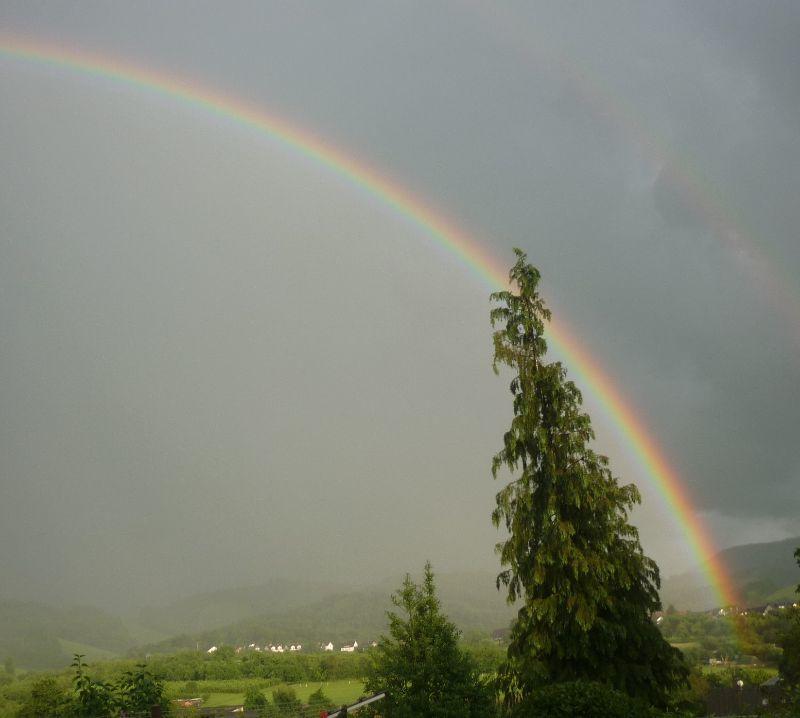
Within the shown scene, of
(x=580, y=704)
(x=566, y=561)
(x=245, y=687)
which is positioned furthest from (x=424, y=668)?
(x=245, y=687)

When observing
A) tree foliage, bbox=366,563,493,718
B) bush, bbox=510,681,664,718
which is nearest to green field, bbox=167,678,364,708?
tree foliage, bbox=366,563,493,718

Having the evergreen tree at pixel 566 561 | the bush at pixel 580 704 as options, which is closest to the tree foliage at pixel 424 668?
the evergreen tree at pixel 566 561

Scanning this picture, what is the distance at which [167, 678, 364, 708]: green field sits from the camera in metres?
106

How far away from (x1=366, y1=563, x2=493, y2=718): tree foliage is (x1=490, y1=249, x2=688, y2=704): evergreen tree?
3.66 feet

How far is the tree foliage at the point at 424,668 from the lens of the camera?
18172 millimetres

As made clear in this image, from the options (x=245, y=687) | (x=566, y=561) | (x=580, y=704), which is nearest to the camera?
(x=580, y=704)

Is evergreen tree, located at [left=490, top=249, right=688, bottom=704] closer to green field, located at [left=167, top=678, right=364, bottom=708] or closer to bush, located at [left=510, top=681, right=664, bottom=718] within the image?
bush, located at [left=510, top=681, right=664, bottom=718]

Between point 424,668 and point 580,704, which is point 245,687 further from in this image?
point 580,704

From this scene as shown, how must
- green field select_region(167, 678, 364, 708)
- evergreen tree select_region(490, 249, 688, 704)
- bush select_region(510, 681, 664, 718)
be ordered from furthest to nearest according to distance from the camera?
green field select_region(167, 678, 364, 708)
evergreen tree select_region(490, 249, 688, 704)
bush select_region(510, 681, 664, 718)

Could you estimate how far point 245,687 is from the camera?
120m

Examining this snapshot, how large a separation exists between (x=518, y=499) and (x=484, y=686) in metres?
5.32

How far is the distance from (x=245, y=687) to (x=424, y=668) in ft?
382

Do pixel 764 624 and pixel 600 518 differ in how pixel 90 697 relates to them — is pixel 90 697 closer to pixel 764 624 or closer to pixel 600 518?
pixel 600 518

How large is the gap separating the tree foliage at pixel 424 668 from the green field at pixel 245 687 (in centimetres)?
8850
